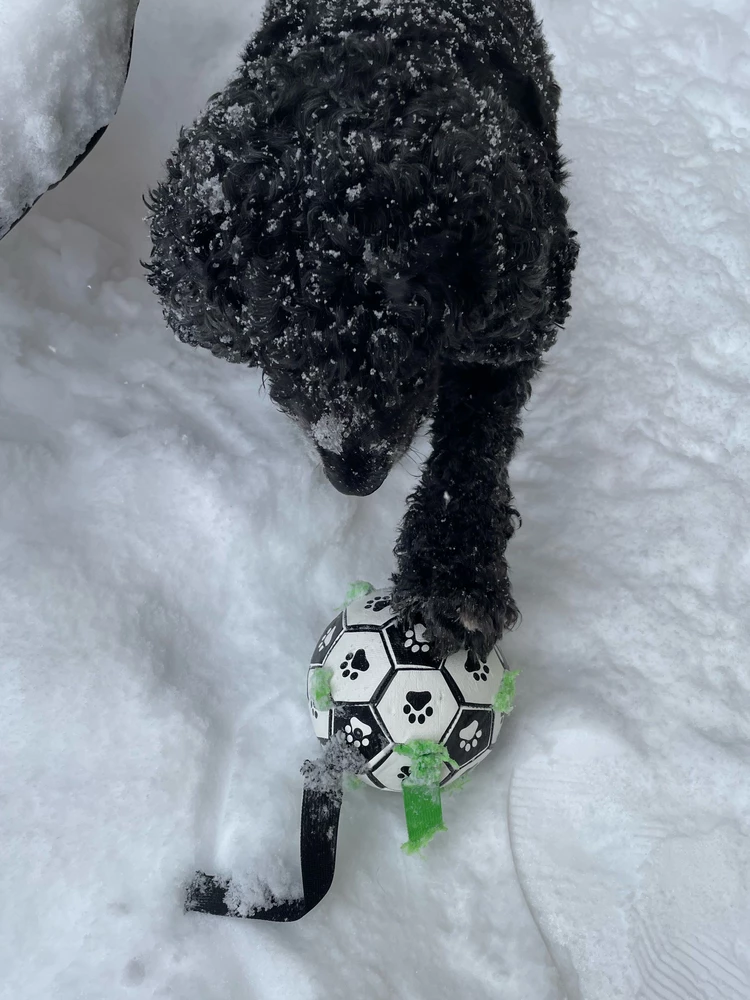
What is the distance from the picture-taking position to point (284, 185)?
1142 mm

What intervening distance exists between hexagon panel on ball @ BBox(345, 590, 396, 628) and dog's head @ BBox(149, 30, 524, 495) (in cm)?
45

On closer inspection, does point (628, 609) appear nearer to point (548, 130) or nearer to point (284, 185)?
point (548, 130)

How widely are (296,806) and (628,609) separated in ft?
3.13

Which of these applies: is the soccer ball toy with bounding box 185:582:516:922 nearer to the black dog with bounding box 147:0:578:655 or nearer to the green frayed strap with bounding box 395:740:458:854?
the green frayed strap with bounding box 395:740:458:854

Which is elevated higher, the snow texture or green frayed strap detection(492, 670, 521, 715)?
the snow texture

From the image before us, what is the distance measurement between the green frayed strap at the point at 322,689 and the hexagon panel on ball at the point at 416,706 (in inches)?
4.6

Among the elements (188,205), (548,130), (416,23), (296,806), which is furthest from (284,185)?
(296,806)

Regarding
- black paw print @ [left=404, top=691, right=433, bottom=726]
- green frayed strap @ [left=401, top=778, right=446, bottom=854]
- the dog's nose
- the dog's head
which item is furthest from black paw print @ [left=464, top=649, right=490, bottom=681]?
the dog's head

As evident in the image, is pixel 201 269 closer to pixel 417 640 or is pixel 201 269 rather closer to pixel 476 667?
pixel 417 640

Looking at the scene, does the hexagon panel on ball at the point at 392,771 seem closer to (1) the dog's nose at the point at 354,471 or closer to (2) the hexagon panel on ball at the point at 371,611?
(2) the hexagon panel on ball at the point at 371,611

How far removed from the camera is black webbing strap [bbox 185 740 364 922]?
4.93ft

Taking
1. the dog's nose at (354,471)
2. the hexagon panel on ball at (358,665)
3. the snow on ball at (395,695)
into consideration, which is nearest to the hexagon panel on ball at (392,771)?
the snow on ball at (395,695)

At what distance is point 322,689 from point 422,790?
282 millimetres

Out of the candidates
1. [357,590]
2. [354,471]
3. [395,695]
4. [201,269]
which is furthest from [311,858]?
[201,269]
